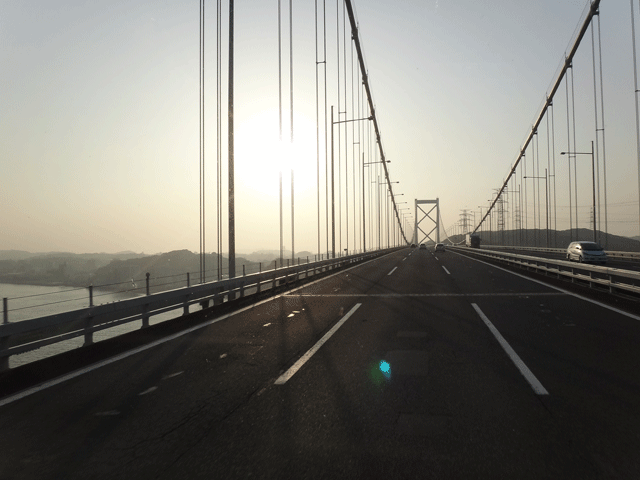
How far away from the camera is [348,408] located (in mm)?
4707

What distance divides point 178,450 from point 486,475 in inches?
90.9

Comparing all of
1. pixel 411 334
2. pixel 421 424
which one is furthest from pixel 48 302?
pixel 411 334

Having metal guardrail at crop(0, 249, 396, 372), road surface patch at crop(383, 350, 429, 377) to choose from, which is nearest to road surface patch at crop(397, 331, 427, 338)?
road surface patch at crop(383, 350, 429, 377)

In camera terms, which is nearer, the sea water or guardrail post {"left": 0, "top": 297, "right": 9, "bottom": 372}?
guardrail post {"left": 0, "top": 297, "right": 9, "bottom": 372}

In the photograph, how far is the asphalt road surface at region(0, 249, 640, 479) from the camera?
350 centimetres

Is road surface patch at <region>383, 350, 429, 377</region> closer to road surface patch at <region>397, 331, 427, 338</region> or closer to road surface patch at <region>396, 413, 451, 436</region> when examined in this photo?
road surface patch at <region>397, 331, 427, 338</region>

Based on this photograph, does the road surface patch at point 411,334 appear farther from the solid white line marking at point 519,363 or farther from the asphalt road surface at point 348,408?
the solid white line marking at point 519,363

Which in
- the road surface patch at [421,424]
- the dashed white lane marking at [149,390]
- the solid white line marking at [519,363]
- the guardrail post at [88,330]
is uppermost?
the guardrail post at [88,330]

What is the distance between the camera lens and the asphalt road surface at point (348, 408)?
350 centimetres

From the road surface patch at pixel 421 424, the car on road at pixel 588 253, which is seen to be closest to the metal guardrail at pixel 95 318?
the road surface patch at pixel 421 424

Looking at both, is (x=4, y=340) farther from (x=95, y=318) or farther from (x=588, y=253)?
(x=588, y=253)

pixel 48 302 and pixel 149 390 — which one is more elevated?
pixel 48 302

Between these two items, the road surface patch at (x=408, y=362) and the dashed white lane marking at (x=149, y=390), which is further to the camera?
the road surface patch at (x=408, y=362)

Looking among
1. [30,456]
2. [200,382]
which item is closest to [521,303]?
[200,382]
